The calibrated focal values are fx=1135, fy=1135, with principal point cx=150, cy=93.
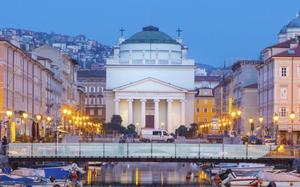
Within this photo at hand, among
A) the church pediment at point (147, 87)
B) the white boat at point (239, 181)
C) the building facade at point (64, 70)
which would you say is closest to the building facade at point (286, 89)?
the building facade at point (64, 70)

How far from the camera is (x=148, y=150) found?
75062 millimetres

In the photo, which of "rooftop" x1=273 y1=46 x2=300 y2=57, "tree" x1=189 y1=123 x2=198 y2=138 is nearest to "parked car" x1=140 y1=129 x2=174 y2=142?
"rooftop" x1=273 y1=46 x2=300 y2=57

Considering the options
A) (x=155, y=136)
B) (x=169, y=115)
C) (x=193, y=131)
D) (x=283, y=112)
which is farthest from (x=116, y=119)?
(x=283, y=112)

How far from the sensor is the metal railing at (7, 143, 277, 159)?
74.1 meters

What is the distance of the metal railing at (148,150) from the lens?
74.1 meters

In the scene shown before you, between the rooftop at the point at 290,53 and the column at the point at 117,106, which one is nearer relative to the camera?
the rooftop at the point at 290,53

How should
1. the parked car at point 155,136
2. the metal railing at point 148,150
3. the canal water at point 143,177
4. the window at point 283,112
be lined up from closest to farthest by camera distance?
the canal water at point 143,177
the metal railing at point 148,150
the window at point 283,112
the parked car at point 155,136

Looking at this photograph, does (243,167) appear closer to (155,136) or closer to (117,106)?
(155,136)

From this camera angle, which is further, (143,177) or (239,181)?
(143,177)

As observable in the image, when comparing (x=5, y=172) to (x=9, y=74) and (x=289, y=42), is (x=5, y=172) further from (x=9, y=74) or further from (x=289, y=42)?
(x=289, y=42)

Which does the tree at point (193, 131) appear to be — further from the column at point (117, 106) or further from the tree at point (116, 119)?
the column at point (117, 106)

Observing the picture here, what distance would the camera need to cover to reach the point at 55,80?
152000 mm

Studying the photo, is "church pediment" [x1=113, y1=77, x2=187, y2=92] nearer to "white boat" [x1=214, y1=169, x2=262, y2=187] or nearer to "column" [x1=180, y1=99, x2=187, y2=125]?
"column" [x1=180, y1=99, x2=187, y2=125]

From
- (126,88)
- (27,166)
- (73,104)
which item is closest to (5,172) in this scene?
(27,166)
